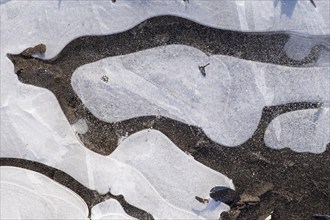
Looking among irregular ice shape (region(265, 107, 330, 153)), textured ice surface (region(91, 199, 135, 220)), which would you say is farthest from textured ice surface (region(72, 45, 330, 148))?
textured ice surface (region(91, 199, 135, 220))

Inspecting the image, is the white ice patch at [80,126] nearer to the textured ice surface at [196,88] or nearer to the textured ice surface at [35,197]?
the textured ice surface at [196,88]

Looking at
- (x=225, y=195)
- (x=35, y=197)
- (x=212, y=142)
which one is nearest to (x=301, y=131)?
(x=212, y=142)

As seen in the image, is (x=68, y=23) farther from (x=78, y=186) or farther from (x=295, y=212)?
(x=295, y=212)

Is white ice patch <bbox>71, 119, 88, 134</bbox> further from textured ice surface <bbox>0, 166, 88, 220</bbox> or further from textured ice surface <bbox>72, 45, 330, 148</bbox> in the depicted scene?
textured ice surface <bbox>0, 166, 88, 220</bbox>

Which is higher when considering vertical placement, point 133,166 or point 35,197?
point 133,166

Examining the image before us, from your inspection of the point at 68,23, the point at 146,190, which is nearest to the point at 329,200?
the point at 146,190

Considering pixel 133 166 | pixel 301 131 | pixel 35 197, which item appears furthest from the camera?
pixel 35 197

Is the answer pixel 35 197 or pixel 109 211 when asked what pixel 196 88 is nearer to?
pixel 109 211
